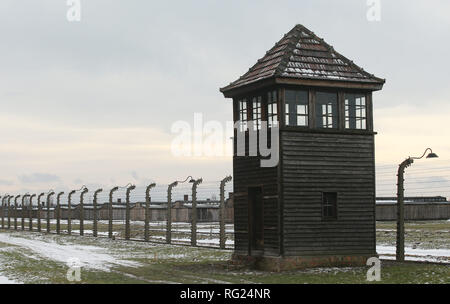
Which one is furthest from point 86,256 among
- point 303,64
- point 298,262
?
point 303,64

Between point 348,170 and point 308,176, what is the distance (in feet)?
5.31

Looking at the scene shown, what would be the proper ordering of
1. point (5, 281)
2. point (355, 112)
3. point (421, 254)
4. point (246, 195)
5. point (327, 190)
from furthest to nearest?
point (421, 254) → point (246, 195) → point (355, 112) → point (327, 190) → point (5, 281)

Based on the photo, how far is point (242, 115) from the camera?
26141mm

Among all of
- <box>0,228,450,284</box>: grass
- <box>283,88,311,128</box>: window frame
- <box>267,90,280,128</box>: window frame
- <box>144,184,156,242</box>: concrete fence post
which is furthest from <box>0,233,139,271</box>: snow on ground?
<box>283,88,311,128</box>: window frame

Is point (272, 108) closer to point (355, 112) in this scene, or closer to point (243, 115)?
point (243, 115)

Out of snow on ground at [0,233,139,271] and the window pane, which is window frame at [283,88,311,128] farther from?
snow on ground at [0,233,139,271]

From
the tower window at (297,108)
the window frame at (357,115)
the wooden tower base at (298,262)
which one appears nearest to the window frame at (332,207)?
the wooden tower base at (298,262)

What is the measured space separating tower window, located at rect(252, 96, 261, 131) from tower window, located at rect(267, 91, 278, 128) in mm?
609

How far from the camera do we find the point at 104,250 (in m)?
34.8

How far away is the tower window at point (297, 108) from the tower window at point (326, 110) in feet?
1.51

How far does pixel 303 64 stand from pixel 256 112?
2367 mm

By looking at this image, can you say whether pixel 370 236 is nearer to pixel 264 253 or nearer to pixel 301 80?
pixel 264 253
